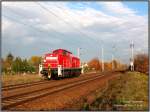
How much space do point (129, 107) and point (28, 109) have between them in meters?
4.13

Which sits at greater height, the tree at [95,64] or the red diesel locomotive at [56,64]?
the tree at [95,64]

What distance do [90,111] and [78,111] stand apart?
18.2 inches

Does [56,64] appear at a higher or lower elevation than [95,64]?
lower

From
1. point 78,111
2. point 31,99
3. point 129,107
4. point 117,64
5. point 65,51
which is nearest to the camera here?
→ point 78,111

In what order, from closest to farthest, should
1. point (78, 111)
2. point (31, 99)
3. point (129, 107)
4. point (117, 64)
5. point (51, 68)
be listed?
point (78, 111), point (129, 107), point (31, 99), point (51, 68), point (117, 64)

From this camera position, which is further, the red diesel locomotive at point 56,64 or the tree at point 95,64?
the tree at point 95,64

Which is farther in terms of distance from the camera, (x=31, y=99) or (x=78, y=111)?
(x=31, y=99)

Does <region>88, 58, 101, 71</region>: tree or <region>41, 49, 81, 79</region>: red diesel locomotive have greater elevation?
<region>88, 58, 101, 71</region>: tree

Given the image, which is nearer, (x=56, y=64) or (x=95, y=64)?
(x=56, y=64)

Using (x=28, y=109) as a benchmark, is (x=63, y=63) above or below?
above

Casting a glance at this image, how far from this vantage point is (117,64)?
163500 millimetres

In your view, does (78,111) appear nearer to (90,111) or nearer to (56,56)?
(90,111)

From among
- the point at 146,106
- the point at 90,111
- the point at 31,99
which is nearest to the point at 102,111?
the point at 90,111

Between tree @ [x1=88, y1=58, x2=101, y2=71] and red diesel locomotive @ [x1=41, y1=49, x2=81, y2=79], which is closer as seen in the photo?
red diesel locomotive @ [x1=41, y1=49, x2=81, y2=79]
